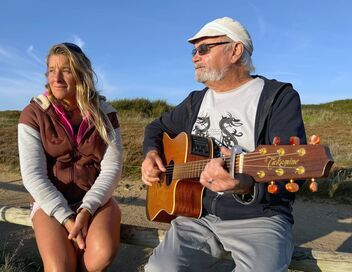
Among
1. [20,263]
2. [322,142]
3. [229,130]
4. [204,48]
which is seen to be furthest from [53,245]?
[322,142]

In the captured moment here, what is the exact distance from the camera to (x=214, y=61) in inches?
119

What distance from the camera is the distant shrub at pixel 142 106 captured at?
19.1 meters

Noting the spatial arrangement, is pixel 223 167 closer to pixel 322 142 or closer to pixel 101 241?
pixel 101 241

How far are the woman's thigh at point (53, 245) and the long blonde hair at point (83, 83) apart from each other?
72 cm

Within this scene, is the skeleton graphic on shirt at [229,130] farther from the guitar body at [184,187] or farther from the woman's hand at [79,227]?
the woman's hand at [79,227]

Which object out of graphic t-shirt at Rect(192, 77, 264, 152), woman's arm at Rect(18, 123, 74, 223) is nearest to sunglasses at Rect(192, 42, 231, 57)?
graphic t-shirt at Rect(192, 77, 264, 152)

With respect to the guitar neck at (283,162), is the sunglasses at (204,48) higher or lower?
higher

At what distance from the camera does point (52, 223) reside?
2.81 metres

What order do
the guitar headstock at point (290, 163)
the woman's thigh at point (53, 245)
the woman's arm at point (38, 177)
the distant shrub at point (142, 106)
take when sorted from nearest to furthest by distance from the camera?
1. the guitar headstock at point (290, 163)
2. the woman's thigh at point (53, 245)
3. the woman's arm at point (38, 177)
4. the distant shrub at point (142, 106)

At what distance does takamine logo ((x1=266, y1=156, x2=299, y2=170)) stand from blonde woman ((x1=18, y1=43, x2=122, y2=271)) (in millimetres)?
1244

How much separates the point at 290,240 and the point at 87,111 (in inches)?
66.3

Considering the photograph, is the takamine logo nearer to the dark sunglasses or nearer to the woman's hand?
the woman's hand

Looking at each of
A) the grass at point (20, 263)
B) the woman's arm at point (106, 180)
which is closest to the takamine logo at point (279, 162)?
the woman's arm at point (106, 180)

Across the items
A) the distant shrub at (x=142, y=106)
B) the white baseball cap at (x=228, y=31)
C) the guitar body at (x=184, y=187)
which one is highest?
the distant shrub at (x=142, y=106)
